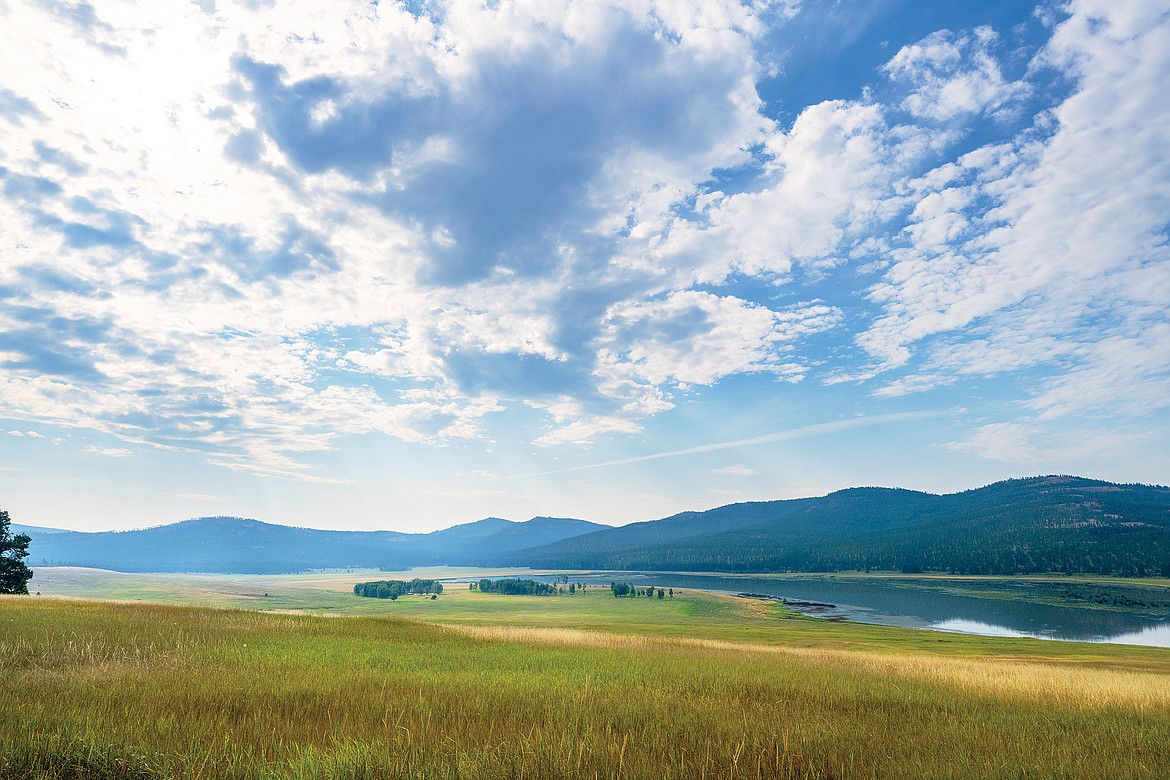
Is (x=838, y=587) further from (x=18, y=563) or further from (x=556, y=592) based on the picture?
(x=18, y=563)

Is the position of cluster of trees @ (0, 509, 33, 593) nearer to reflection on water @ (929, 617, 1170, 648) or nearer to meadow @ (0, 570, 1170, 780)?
meadow @ (0, 570, 1170, 780)

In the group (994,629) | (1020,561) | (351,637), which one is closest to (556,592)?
(994,629)

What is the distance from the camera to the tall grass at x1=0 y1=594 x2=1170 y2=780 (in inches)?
211

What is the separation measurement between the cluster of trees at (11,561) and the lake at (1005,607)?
328 ft

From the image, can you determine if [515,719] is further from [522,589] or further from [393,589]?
[522,589]

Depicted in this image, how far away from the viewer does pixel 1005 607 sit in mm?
106375

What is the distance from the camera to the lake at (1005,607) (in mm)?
75875

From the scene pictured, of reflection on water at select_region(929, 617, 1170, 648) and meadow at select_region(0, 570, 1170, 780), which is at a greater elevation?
meadow at select_region(0, 570, 1170, 780)

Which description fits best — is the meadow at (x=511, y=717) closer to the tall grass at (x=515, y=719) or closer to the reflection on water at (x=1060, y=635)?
the tall grass at (x=515, y=719)

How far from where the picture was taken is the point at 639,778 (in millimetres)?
4973

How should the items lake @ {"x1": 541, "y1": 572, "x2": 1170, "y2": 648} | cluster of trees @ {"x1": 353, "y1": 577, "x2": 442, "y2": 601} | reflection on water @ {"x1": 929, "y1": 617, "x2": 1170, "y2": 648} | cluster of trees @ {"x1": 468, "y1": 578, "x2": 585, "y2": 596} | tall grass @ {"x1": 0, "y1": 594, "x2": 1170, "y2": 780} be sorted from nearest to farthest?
tall grass @ {"x1": 0, "y1": 594, "x2": 1170, "y2": 780}, reflection on water @ {"x1": 929, "y1": 617, "x2": 1170, "y2": 648}, lake @ {"x1": 541, "y1": 572, "x2": 1170, "y2": 648}, cluster of trees @ {"x1": 353, "y1": 577, "x2": 442, "y2": 601}, cluster of trees @ {"x1": 468, "y1": 578, "x2": 585, "y2": 596}

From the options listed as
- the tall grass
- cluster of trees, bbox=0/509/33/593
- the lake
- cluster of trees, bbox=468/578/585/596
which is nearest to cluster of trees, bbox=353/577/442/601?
cluster of trees, bbox=468/578/585/596

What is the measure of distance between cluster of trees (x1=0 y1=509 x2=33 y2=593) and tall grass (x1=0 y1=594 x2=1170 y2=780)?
183ft

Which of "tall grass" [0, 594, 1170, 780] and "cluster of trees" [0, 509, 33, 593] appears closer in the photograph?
"tall grass" [0, 594, 1170, 780]
